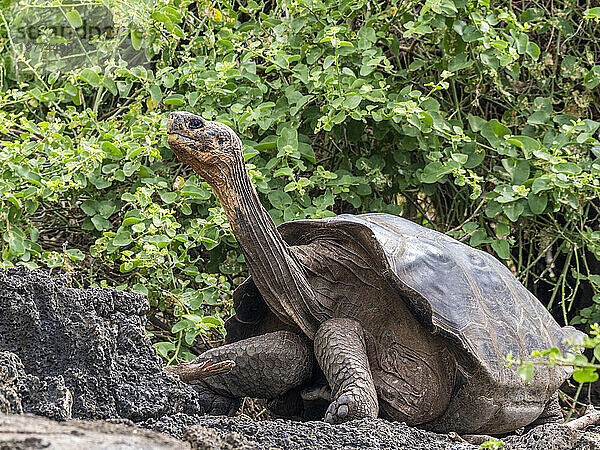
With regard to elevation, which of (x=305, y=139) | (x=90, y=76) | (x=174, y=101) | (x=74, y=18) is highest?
(x=74, y=18)

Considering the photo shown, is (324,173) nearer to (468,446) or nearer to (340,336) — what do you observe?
(340,336)

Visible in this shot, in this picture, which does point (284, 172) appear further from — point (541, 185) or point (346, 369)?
point (346, 369)

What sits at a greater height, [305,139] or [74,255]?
[305,139]

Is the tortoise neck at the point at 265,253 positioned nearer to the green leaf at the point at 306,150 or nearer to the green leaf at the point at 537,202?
the green leaf at the point at 306,150

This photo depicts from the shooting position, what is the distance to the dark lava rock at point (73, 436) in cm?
92

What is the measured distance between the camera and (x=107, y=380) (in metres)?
1.50

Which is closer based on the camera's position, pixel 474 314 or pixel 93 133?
pixel 474 314

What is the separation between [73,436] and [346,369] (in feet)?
3.39

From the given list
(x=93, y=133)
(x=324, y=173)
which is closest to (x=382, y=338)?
(x=324, y=173)

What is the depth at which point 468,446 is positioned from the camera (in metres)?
1.65

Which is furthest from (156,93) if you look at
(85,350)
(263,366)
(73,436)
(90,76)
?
(73,436)

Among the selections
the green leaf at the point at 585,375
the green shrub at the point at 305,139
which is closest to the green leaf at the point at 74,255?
the green shrub at the point at 305,139

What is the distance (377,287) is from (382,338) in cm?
14

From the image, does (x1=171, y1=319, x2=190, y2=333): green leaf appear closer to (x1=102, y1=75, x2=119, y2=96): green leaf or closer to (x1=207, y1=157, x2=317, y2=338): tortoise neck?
(x1=207, y1=157, x2=317, y2=338): tortoise neck
